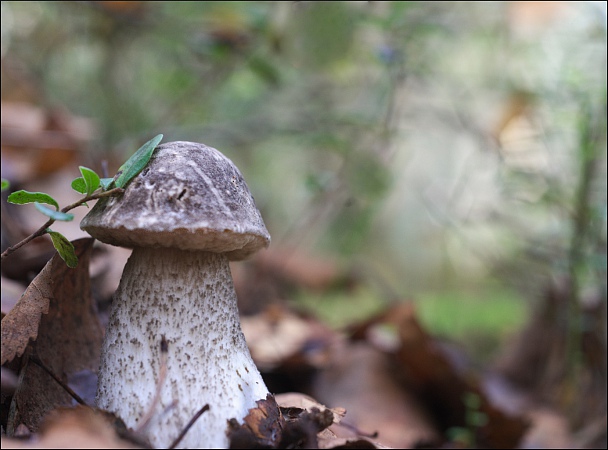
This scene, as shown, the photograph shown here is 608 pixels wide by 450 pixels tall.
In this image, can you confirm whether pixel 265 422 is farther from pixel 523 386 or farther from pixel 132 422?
pixel 523 386

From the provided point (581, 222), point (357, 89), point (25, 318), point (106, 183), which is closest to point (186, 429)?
→ point (25, 318)

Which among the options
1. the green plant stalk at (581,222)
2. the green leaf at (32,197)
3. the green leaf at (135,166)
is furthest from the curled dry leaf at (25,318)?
the green plant stalk at (581,222)

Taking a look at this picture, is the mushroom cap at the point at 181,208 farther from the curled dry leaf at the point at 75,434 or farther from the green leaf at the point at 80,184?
the curled dry leaf at the point at 75,434

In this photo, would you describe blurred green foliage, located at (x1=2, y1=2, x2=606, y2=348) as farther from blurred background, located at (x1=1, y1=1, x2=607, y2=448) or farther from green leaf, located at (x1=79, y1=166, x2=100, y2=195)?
green leaf, located at (x1=79, y1=166, x2=100, y2=195)

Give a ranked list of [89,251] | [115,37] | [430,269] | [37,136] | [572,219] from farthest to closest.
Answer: [430,269], [115,37], [37,136], [572,219], [89,251]

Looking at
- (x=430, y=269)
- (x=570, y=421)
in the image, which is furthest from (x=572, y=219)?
(x=430, y=269)

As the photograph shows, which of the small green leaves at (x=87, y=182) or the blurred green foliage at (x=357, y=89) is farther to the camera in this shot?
the blurred green foliage at (x=357, y=89)
